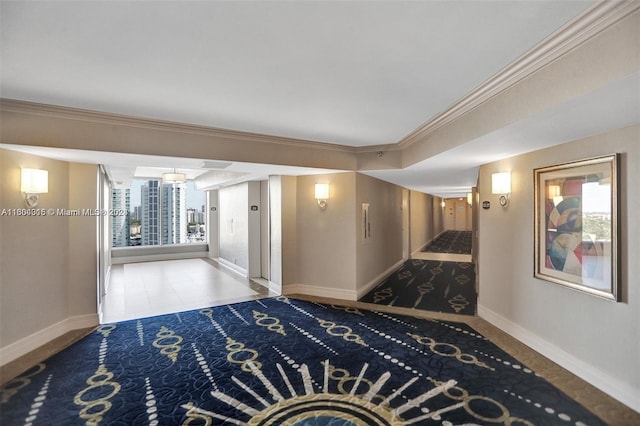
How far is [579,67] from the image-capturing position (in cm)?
180

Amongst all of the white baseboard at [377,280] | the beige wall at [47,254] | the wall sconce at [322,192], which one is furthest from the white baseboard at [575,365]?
the beige wall at [47,254]

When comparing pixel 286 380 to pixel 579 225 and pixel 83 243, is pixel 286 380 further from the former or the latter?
pixel 83 243

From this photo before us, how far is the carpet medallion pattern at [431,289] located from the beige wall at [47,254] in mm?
4058

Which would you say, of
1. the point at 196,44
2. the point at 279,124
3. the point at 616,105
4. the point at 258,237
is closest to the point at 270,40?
the point at 196,44

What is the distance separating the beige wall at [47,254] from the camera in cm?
296

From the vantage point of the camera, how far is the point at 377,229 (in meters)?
6.20

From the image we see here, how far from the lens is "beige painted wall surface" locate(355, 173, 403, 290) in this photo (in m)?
5.32

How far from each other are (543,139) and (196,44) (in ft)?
9.95

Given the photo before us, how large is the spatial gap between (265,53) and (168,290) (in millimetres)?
5267

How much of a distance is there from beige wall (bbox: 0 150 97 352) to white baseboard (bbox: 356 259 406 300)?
394 cm

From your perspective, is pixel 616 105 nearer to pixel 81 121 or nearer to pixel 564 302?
pixel 564 302

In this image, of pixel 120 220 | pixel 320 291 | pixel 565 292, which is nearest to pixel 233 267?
pixel 120 220

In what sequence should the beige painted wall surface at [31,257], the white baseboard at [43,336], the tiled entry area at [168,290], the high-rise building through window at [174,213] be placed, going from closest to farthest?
the white baseboard at [43,336]
the beige painted wall surface at [31,257]
the tiled entry area at [168,290]
the high-rise building through window at [174,213]

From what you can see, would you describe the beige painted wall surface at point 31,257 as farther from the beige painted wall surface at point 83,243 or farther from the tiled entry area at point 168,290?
the tiled entry area at point 168,290
